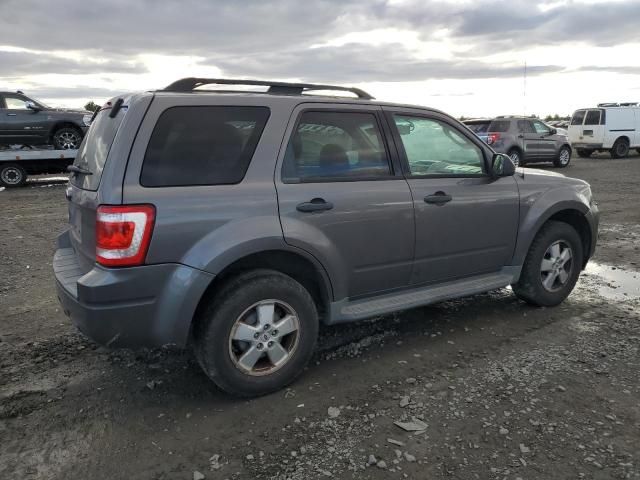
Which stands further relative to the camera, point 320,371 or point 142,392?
point 320,371

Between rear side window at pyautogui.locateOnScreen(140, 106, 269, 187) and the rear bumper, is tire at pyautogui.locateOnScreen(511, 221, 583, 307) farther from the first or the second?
the rear bumper

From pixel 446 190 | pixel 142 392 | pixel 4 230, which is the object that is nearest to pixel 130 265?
pixel 142 392

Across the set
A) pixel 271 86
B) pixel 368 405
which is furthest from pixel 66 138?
pixel 368 405

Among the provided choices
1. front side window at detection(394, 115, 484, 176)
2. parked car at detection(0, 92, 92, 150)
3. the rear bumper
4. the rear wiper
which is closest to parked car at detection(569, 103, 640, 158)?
parked car at detection(0, 92, 92, 150)

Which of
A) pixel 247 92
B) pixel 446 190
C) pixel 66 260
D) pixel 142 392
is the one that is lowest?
pixel 142 392

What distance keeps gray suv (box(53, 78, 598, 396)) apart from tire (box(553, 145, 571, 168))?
613 inches

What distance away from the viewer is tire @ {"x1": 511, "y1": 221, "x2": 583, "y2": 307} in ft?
14.7

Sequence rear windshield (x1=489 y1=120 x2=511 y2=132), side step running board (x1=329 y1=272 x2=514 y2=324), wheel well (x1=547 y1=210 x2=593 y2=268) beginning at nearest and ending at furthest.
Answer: side step running board (x1=329 y1=272 x2=514 y2=324) < wheel well (x1=547 y1=210 x2=593 y2=268) < rear windshield (x1=489 y1=120 x2=511 y2=132)

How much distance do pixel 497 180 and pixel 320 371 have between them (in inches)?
80.0

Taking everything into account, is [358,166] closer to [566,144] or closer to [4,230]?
[4,230]

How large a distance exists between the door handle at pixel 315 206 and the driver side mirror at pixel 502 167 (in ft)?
5.04

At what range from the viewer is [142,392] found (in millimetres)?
3369

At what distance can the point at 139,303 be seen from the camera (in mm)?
2857

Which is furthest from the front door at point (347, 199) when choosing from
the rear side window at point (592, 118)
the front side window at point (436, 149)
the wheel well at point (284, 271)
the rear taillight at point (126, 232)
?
the rear side window at point (592, 118)
